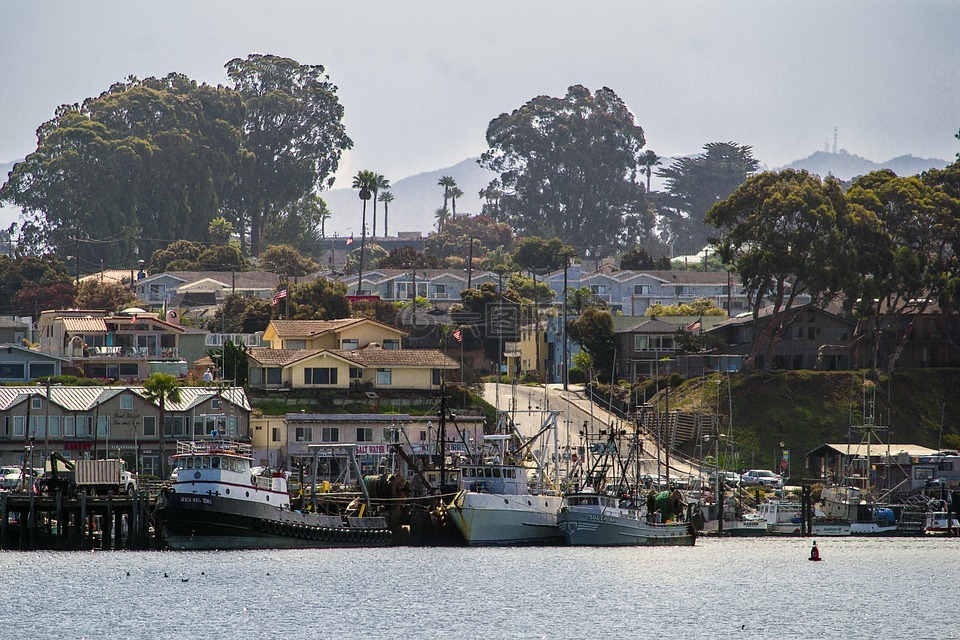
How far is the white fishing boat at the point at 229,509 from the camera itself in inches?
3228

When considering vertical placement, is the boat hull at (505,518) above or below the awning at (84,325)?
below

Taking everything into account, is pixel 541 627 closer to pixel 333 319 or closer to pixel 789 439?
pixel 789 439

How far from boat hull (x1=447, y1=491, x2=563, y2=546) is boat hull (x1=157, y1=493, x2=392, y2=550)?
5.62 m

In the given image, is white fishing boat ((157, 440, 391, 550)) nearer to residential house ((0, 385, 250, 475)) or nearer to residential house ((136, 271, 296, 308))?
residential house ((0, 385, 250, 475))

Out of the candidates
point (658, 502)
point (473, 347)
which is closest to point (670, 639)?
point (658, 502)

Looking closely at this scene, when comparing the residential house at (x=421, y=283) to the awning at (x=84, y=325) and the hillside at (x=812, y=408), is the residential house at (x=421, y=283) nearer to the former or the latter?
the awning at (x=84, y=325)

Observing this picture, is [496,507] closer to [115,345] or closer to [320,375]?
[320,375]

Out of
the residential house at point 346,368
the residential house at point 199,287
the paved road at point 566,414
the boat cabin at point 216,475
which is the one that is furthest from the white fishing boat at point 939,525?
the residential house at point 199,287

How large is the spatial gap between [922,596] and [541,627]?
21294mm

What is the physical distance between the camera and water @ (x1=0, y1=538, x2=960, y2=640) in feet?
213

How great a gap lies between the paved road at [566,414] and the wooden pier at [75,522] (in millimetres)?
30368

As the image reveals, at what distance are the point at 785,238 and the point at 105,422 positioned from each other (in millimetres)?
49650

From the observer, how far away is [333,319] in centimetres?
14762

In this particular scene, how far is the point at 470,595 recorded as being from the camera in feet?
239
